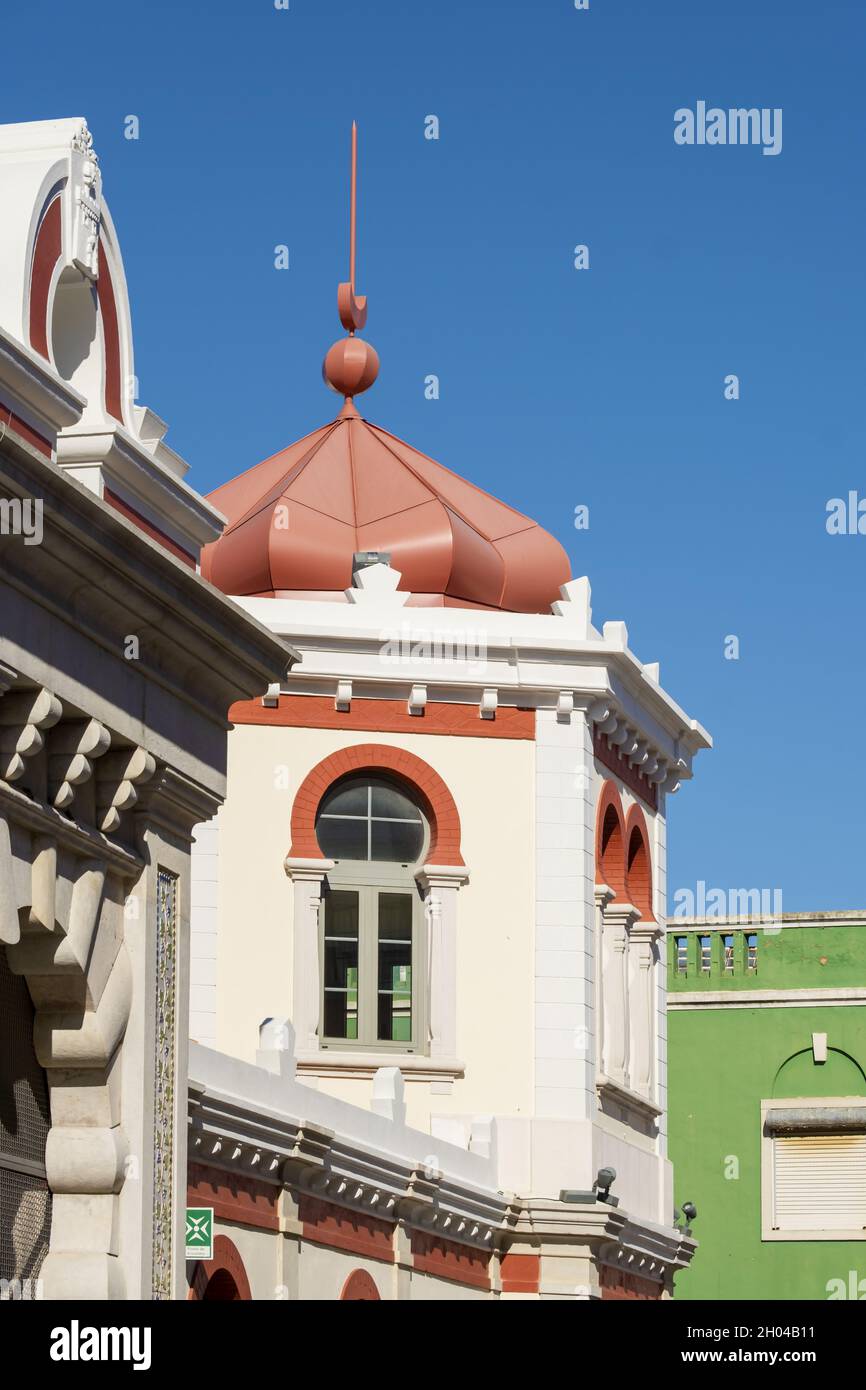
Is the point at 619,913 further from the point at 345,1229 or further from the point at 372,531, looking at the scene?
the point at 345,1229

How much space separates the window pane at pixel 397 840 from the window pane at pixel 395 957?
1.05 ft

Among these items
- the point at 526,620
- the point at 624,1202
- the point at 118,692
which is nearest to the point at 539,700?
the point at 526,620

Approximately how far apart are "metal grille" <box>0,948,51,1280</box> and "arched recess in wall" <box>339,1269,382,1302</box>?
641 cm

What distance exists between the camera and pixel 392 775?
21.9 metres

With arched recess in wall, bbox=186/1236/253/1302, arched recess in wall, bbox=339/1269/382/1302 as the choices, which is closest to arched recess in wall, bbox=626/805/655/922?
arched recess in wall, bbox=339/1269/382/1302

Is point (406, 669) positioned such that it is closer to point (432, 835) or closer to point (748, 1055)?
point (432, 835)

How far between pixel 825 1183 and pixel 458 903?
13618mm

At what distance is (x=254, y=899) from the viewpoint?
21.4 meters

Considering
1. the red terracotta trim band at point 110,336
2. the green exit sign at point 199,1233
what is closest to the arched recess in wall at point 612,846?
the green exit sign at point 199,1233

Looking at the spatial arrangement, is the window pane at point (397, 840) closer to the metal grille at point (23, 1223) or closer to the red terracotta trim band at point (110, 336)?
the red terracotta trim band at point (110, 336)

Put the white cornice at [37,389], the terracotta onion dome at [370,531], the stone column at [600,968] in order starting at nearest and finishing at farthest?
the white cornice at [37,389] → the stone column at [600,968] → the terracotta onion dome at [370,531]

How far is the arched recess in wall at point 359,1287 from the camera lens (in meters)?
17.5
